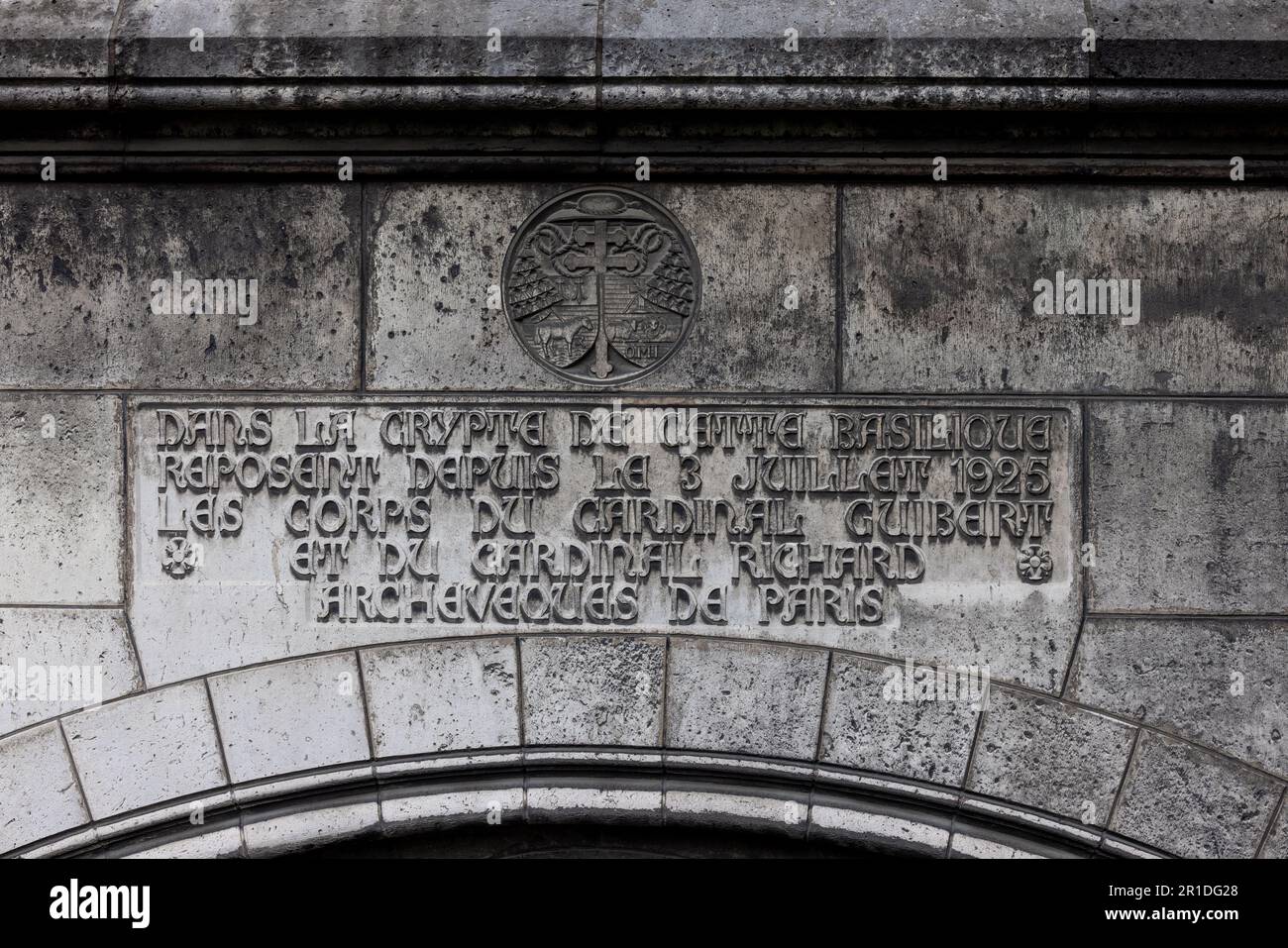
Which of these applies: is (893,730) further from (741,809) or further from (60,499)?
(60,499)

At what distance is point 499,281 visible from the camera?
5035 millimetres

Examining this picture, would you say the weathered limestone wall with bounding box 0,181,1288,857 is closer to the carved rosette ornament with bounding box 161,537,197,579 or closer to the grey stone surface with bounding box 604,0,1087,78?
the carved rosette ornament with bounding box 161,537,197,579

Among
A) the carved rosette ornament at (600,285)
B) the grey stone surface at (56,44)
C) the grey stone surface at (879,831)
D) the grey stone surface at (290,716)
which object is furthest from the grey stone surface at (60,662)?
the grey stone surface at (879,831)

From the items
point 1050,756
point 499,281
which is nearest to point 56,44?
point 499,281

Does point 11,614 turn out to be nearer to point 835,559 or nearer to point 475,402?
point 475,402

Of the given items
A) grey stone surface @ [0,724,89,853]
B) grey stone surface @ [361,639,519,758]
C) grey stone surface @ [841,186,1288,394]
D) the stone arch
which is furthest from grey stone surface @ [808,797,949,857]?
grey stone surface @ [0,724,89,853]

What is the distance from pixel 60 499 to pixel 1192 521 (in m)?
4.71

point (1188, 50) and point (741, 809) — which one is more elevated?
point (1188, 50)

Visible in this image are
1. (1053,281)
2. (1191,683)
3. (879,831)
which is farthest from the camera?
(1053,281)

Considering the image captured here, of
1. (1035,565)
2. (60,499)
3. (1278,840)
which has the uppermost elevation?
(60,499)

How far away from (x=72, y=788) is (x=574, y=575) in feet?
7.31

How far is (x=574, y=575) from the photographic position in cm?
495

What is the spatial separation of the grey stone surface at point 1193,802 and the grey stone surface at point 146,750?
3.71 meters
